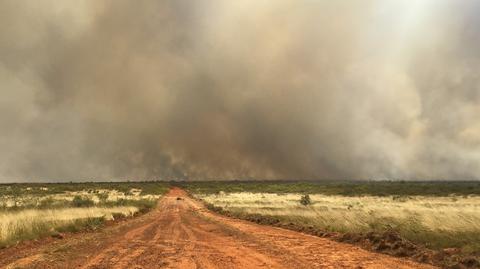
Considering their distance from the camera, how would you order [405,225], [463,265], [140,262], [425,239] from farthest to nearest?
[405,225]
[425,239]
[140,262]
[463,265]

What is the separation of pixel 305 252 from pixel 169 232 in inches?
422

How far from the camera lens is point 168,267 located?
12680 mm

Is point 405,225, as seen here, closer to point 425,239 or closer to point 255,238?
point 425,239

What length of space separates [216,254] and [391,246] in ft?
20.6

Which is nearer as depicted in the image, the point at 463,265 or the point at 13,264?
the point at 463,265

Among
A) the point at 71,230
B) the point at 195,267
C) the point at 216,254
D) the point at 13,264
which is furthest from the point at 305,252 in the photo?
the point at 71,230

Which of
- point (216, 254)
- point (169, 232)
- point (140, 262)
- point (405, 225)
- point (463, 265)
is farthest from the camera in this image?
point (169, 232)

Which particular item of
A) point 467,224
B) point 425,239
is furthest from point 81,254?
point 467,224

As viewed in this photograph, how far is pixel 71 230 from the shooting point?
24.8 m

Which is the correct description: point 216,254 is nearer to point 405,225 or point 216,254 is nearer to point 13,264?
point 13,264

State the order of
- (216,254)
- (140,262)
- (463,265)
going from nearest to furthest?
(463,265) < (140,262) < (216,254)

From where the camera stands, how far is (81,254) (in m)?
15.8

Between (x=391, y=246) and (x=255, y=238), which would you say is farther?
(x=255, y=238)

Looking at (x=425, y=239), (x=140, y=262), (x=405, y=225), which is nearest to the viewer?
(x=140, y=262)
